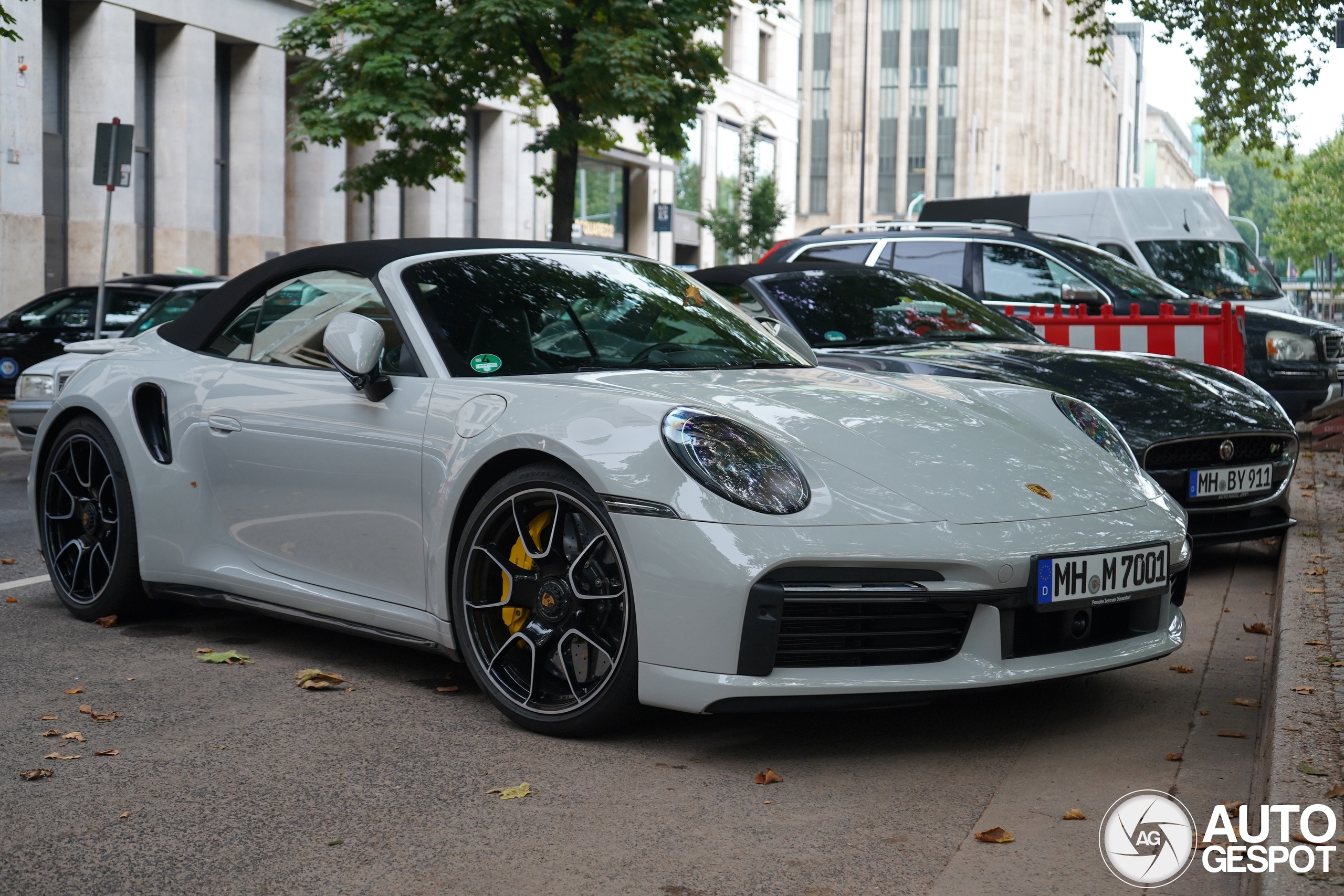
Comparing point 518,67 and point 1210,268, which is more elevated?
point 518,67

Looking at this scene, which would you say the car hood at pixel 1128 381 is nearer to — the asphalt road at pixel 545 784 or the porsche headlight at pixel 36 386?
the asphalt road at pixel 545 784

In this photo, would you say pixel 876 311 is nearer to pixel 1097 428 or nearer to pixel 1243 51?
pixel 1097 428

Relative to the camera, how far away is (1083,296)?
1037 cm

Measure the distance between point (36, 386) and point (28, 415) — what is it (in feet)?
0.78

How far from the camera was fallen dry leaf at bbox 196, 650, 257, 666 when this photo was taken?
498 cm

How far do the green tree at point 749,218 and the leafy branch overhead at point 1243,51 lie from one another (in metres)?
25.7

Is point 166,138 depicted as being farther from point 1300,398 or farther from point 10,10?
point 1300,398

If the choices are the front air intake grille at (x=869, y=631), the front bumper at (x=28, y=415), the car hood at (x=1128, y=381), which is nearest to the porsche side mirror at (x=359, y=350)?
the front air intake grille at (x=869, y=631)

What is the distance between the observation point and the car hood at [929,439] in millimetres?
3918

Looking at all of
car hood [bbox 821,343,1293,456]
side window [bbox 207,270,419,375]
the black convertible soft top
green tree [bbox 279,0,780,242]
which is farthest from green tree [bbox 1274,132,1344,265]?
side window [bbox 207,270,419,375]

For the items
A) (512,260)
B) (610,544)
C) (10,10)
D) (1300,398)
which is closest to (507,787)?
(610,544)

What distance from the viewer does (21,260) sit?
916 inches

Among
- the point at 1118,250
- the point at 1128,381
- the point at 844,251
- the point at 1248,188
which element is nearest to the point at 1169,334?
the point at 844,251

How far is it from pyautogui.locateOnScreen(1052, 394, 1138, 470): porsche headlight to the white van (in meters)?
11.2
